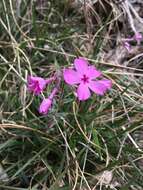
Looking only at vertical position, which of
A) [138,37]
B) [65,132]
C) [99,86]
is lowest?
[65,132]

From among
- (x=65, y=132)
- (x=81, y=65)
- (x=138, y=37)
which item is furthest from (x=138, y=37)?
(x=81, y=65)

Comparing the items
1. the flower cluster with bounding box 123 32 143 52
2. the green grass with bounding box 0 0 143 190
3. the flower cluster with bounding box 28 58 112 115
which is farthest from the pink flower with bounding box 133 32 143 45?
the flower cluster with bounding box 28 58 112 115

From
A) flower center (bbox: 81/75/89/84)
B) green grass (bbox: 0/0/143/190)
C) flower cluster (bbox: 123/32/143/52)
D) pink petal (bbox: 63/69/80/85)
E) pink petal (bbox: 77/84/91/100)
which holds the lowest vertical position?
green grass (bbox: 0/0/143/190)

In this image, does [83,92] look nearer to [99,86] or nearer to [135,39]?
[99,86]

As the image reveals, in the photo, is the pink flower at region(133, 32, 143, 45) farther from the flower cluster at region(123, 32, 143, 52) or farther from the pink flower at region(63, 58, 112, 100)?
the pink flower at region(63, 58, 112, 100)

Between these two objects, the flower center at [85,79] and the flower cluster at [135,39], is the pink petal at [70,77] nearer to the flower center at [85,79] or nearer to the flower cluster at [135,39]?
the flower center at [85,79]

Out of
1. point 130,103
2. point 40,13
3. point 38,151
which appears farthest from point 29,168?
point 40,13
